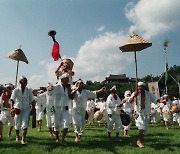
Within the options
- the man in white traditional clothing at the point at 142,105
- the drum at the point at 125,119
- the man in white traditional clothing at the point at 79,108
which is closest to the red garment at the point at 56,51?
the man in white traditional clothing at the point at 79,108

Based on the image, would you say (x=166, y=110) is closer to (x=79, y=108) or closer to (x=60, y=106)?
(x=79, y=108)

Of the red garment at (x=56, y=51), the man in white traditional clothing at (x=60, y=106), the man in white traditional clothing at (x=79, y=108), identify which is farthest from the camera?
the red garment at (x=56, y=51)

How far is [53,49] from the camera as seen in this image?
13.1m

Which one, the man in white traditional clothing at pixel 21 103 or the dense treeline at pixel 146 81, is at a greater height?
the dense treeline at pixel 146 81

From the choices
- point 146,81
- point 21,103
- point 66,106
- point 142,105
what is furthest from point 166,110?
point 146,81

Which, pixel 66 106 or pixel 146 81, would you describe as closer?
pixel 66 106

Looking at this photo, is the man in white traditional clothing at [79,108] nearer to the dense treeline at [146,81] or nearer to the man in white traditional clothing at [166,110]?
the man in white traditional clothing at [166,110]

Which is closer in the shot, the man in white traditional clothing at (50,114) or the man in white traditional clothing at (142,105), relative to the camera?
the man in white traditional clothing at (142,105)

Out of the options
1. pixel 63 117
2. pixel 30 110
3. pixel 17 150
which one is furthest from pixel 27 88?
pixel 17 150

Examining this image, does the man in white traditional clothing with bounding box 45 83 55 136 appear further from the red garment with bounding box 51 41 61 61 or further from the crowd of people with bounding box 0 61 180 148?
the red garment with bounding box 51 41 61 61

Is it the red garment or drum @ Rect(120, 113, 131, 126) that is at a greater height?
the red garment

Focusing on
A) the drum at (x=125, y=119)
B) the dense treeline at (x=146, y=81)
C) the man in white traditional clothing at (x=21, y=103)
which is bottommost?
the drum at (x=125, y=119)

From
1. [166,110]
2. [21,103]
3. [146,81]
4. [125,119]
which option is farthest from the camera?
[146,81]

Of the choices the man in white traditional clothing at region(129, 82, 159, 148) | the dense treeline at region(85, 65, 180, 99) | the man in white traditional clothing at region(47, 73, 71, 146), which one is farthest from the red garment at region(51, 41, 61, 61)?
the dense treeline at region(85, 65, 180, 99)
